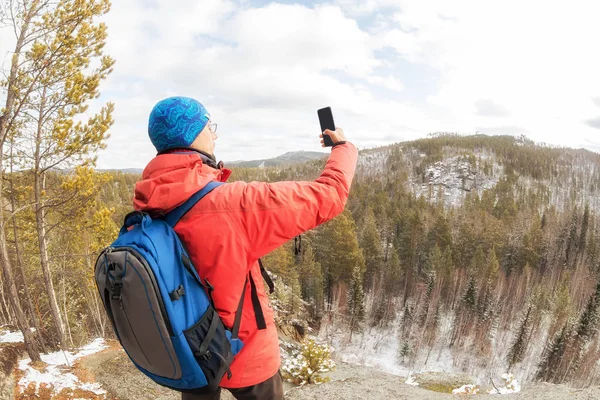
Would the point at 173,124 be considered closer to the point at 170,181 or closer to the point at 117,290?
the point at 170,181

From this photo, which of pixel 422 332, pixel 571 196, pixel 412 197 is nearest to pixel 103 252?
pixel 422 332

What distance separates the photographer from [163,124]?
1.73 meters

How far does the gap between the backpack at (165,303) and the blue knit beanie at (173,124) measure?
31cm

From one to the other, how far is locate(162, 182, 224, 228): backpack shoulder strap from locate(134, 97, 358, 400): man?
2 cm

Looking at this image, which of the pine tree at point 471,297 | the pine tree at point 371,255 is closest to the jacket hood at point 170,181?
the pine tree at point 471,297

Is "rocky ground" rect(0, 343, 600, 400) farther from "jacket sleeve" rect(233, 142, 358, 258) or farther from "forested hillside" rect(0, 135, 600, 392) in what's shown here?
"forested hillside" rect(0, 135, 600, 392)

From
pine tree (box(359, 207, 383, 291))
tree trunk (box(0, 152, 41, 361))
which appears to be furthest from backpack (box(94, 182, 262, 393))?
pine tree (box(359, 207, 383, 291))

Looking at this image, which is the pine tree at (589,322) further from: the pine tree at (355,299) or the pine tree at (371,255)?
the pine tree at (371,255)

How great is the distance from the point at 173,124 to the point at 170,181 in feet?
1.05

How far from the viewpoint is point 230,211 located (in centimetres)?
154

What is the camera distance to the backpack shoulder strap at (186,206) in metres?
1.57

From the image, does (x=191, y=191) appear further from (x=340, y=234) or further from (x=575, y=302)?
(x=575, y=302)

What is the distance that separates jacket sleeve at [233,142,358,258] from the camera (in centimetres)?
156

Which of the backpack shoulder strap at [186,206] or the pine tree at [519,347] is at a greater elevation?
the backpack shoulder strap at [186,206]
